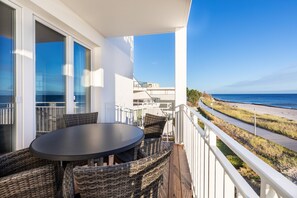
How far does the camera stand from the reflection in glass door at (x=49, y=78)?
2609mm

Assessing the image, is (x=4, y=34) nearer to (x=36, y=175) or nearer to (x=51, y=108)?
(x=51, y=108)

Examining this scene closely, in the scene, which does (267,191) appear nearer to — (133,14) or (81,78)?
(133,14)

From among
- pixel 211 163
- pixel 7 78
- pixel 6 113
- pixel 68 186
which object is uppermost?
pixel 7 78

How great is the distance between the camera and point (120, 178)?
93 cm

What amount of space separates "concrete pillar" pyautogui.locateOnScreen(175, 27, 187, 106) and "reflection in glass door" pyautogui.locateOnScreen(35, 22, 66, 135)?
227 centimetres

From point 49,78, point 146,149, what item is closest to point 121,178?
point 146,149

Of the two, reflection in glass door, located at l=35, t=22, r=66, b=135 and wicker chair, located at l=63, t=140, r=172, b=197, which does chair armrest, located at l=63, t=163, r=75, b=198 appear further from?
reflection in glass door, located at l=35, t=22, r=66, b=135

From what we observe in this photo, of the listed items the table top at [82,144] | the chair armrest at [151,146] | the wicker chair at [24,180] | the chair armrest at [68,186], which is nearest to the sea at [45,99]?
the table top at [82,144]

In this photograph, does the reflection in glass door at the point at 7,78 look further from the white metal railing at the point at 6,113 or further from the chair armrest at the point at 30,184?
the chair armrest at the point at 30,184

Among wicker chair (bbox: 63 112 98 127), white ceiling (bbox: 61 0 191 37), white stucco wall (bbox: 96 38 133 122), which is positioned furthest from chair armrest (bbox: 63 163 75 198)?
white stucco wall (bbox: 96 38 133 122)

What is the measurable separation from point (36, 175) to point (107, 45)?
13.0 ft

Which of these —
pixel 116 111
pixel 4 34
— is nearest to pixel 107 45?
pixel 116 111

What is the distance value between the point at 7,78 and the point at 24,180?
1501 mm

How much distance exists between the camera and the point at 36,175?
3.89 ft
